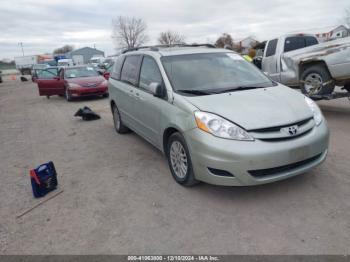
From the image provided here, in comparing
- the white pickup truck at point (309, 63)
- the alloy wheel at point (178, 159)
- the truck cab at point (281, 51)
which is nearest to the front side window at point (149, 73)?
the alloy wheel at point (178, 159)

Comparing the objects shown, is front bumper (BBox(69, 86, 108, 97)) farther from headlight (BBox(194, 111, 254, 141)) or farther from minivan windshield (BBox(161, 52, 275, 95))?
headlight (BBox(194, 111, 254, 141))

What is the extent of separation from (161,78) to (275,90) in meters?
1.57

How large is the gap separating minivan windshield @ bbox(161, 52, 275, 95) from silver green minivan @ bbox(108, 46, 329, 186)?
1 cm

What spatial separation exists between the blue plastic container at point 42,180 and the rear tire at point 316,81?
5997 mm

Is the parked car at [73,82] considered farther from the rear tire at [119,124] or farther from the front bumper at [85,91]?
the rear tire at [119,124]

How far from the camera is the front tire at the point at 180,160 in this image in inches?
142

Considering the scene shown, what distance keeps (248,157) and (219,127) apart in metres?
0.45

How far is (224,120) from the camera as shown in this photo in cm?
327

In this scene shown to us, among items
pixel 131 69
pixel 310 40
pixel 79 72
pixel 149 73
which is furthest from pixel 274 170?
pixel 79 72

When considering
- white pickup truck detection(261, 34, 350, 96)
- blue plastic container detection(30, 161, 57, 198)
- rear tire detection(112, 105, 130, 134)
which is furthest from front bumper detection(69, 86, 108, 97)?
blue plastic container detection(30, 161, 57, 198)

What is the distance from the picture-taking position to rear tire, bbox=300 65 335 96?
688cm

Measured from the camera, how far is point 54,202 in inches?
148

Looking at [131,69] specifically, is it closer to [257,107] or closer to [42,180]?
[42,180]

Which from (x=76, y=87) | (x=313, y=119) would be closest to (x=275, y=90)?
(x=313, y=119)
